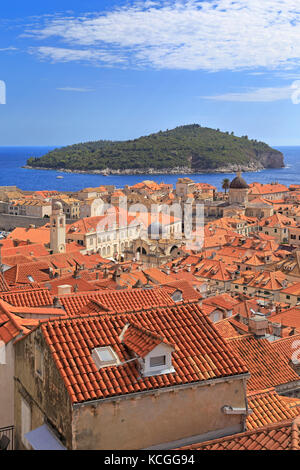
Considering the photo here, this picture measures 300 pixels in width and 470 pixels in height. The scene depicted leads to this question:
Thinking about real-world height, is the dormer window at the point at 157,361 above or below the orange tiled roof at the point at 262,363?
above

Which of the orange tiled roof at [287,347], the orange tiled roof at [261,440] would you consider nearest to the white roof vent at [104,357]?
the orange tiled roof at [261,440]

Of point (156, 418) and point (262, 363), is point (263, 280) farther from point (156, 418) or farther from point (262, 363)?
point (156, 418)

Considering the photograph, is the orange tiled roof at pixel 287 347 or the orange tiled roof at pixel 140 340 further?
the orange tiled roof at pixel 287 347

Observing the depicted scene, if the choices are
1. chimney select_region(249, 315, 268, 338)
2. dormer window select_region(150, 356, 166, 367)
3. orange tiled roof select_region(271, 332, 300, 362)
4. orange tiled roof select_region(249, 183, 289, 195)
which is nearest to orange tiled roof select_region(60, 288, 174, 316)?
chimney select_region(249, 315, 268, 338)

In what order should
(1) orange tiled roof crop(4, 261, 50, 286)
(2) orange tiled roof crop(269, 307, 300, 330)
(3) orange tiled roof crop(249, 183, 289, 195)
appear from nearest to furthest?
(2) orange tiled roof crop(269, 307, 300, 330), (1) orange tiled roof crop(4, 261, 50, 286), (3) orange tiled roof crop(249, 183, 289, 195)

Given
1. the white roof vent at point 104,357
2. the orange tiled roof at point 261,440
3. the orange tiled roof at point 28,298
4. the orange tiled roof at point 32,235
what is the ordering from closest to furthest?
the orange tiled roof at point 261,440 → the white roof vent at point 104,357 → the orange tiled roof at point 28,298 → the orange tiled roof at point 32,235

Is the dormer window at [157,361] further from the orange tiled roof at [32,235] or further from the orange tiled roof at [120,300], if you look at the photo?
the orange tiled roof at [32,235]

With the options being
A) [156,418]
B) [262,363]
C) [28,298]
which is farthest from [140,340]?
[262,363]

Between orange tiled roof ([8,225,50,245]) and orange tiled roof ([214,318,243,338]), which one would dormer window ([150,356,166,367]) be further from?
orange tiled roof ([8,225,50,245])
